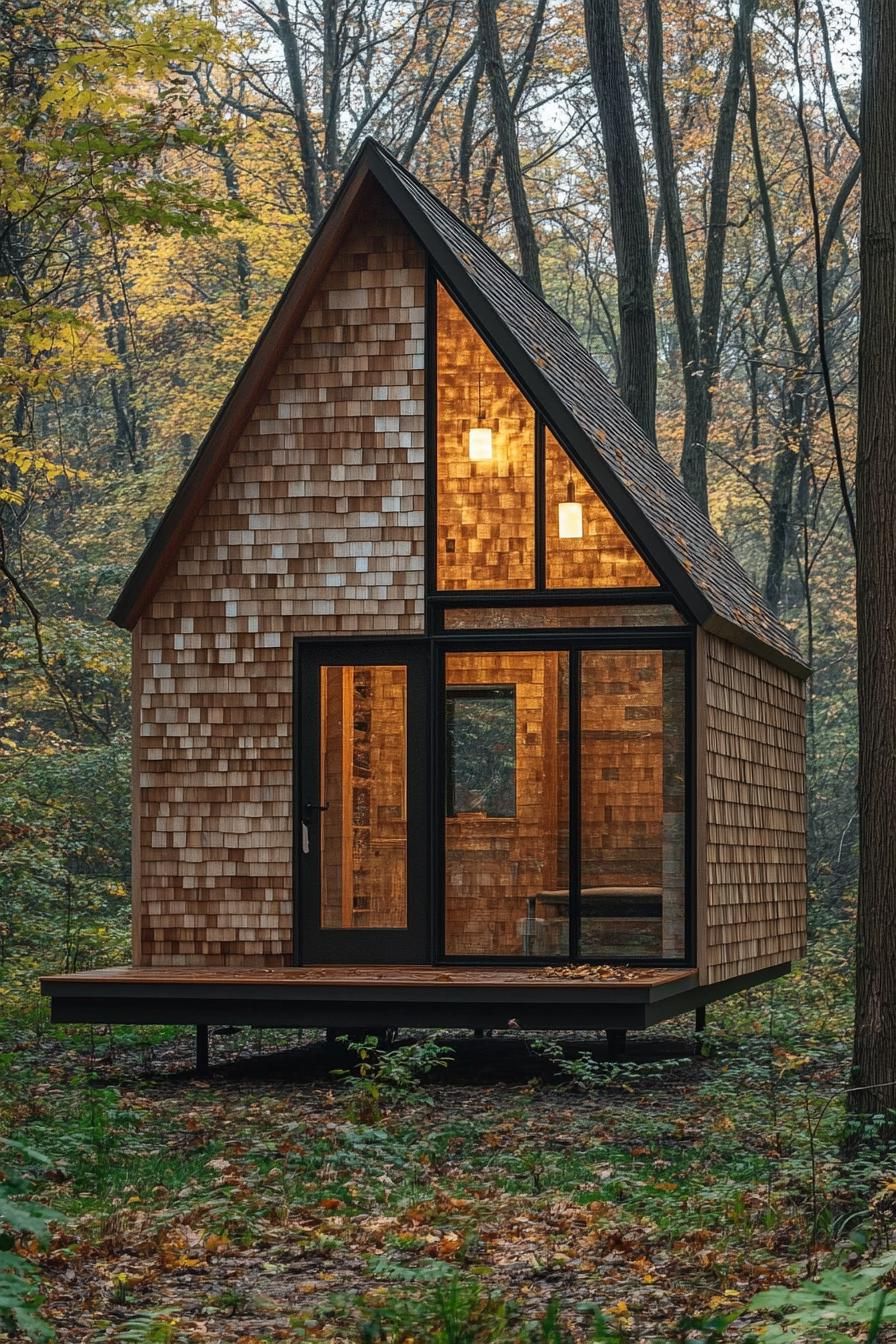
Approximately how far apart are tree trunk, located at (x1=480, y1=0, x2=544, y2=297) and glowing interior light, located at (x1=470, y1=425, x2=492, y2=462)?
9.83m

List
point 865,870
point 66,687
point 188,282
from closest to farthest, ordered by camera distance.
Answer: point 865,870 < point 66,687 < point 188,282

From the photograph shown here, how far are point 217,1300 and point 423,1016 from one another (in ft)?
17.4

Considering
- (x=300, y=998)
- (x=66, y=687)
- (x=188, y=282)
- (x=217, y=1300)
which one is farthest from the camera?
(x=188, y=282)

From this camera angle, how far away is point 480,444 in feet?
38.4

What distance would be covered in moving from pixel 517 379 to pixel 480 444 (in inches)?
20.4

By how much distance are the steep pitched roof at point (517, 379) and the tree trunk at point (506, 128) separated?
29.6 ft

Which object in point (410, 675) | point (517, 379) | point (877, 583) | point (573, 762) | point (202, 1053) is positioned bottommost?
point (202, 1053)

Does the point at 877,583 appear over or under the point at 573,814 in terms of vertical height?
over

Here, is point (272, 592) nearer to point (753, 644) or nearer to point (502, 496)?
point (502, 496)

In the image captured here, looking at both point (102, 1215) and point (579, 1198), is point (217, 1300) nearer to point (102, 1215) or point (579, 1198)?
point (102, 1215)

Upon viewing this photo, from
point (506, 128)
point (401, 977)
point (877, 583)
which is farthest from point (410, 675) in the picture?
point (506, 128)

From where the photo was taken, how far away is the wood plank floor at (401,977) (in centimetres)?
1041

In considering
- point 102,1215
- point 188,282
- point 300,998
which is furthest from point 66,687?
point 102,1215

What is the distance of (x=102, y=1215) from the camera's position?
673 centimetres
